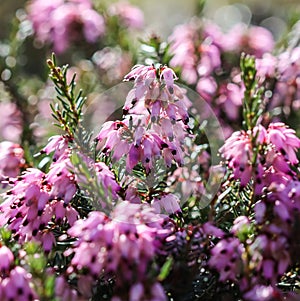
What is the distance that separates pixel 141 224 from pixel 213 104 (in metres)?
1.15

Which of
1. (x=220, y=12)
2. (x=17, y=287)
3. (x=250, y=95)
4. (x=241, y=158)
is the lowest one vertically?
(x=17, y=287)

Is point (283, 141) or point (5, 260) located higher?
point (283, 141)

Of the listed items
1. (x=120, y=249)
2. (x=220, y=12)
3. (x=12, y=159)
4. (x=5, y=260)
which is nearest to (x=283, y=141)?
(x=120, y=249)

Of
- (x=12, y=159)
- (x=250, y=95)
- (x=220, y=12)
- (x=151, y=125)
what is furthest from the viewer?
(x=220, y=12)

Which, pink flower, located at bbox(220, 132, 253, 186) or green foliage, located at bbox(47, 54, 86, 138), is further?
green foliage, located at bbox(47, 54, 86, 138)

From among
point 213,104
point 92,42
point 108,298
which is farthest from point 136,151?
point 92,42

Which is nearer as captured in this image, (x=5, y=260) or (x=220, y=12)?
(x=5, y=260)

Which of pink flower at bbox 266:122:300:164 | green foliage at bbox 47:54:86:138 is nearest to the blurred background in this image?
green foliage at bbox 47:54:86:138

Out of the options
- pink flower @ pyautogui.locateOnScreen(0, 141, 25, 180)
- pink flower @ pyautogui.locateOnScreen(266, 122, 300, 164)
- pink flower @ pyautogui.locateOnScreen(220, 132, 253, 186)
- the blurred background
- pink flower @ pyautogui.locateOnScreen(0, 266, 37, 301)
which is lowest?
pink flower @ pyautogui.locateOnScreen(0, 266, 37, 301)

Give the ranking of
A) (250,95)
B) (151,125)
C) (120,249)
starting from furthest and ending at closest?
(151,125) < (250,95) < (120,249)

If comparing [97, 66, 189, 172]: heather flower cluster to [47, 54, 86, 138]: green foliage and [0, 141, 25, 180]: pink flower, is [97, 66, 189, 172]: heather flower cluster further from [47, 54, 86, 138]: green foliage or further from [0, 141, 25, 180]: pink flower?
[0, 141, 25, 180]: pink flower

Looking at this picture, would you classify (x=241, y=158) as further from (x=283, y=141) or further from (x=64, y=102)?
A: (x=64, y=102)

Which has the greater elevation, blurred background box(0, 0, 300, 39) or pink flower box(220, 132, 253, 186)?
blurred background box(0, 0, 300, 39)

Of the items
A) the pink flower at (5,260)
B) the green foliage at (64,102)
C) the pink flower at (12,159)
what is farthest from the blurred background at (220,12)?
the pink flower at (5,260)
